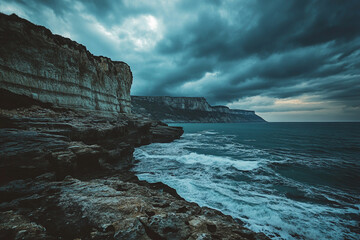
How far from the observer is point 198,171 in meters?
15.6

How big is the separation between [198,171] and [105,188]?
11.0 m

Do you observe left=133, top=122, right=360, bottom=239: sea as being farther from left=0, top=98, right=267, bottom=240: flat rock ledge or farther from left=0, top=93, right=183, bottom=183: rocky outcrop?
left=0, top=93, right=183, bottom=183: rocky outcrop

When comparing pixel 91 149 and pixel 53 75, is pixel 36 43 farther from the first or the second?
pixel 91 149

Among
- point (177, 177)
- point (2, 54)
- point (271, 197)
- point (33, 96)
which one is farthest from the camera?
point (33, 96)

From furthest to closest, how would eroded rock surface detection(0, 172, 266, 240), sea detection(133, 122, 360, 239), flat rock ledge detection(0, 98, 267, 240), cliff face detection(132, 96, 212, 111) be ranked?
cliff face detection(132, 96, 212, 111) → sea detection(133, 122, 360, 239) → flat rock ledge detection(0, 98, 267, 240) → eroded rock surface detection(0, 172, 266, 240)

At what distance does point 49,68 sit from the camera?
724 inches

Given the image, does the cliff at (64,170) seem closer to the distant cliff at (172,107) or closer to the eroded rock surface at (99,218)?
the eroded rock surface at (99,218)

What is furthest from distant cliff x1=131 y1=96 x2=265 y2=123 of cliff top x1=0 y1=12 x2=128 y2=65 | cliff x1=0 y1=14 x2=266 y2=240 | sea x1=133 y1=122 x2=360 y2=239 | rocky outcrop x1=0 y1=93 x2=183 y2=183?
sea x1=133 y1=122 x2=360 y2=239

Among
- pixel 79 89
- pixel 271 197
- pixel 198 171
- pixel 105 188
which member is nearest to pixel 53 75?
pixel 79 89

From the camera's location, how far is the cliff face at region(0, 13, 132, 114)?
14969 mm

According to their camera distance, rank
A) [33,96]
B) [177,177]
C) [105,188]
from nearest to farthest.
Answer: [105,188], [177,177], [33,96]

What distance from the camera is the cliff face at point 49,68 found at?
15.0m

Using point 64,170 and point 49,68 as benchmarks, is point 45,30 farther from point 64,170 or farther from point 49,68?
point 64,170

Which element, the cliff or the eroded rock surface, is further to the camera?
the cliff
